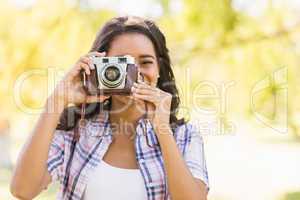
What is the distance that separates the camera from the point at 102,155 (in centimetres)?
105

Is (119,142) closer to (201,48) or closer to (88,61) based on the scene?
(88,61)

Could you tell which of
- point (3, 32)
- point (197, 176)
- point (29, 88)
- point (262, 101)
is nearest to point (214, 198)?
point (262, 101)

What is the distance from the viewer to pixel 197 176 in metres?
1.04

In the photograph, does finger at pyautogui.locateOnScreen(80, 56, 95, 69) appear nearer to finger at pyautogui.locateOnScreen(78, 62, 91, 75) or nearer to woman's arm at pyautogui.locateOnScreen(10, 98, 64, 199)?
finger at pyautogui.locateOnScreen(78, 62, 91, 75)

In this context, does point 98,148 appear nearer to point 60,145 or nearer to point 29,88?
point 60,145

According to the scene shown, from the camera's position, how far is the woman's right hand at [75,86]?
1.07 m

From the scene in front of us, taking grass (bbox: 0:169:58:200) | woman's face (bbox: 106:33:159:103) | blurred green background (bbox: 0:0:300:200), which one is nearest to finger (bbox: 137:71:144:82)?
woman's face (bbox: 106:33:159:103)

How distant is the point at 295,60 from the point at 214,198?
47.6 inches

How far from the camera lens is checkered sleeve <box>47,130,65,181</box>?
1044 millimetres

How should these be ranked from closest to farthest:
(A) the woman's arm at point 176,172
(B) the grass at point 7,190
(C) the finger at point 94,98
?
(A) the woman's arm at point 176,172, (C) the finger at point 94,98, (B) the grass at point 7,190

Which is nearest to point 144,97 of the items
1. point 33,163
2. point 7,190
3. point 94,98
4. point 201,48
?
point 94,98

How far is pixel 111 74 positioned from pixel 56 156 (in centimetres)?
18

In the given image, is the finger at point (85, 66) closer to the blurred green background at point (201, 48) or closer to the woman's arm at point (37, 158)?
the woman's arm at point (37, 158)

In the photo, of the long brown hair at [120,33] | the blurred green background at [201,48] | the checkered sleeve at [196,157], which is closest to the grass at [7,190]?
the blurred green background at [201,48]
